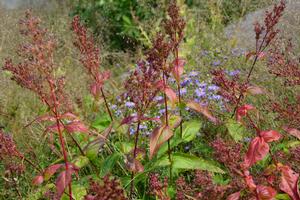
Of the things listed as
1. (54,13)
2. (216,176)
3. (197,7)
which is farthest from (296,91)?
(54,13)

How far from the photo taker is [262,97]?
148 inches

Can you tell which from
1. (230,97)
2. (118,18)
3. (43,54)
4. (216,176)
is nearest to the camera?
(43,54)

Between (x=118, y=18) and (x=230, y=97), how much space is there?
4.86 meters

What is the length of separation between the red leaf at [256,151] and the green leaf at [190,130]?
62 centimetres

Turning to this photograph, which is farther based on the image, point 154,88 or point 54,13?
point 54,13

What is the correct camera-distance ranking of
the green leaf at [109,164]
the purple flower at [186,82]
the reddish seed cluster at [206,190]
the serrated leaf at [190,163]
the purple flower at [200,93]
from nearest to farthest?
the reddish seed cluster at [206,190] → the serrated leaf at [190,163] → the green leaf at [109,164] → the purple flower at [200,93] → the purple flower at [186,82]

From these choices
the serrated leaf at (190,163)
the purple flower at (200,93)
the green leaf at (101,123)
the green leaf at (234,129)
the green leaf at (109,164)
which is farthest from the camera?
the purple flower at (200,93)

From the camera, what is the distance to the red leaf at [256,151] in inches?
84.0

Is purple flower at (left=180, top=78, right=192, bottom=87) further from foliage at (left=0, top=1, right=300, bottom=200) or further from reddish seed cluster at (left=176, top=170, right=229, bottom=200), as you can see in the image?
reddish seed cluster at (left=176, top=170, right=229, bottom=200)

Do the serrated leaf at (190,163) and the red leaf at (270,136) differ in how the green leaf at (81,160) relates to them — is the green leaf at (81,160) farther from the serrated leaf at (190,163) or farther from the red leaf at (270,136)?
the red leaf at (270,136)

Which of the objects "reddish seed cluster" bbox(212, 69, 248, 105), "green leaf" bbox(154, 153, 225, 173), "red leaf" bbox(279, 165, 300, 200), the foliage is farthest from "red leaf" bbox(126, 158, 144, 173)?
"red leaf" bbox(279, 165, 300, 200)

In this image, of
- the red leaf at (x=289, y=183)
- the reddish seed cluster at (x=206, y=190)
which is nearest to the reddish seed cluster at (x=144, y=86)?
the reddish seed cluster at (x=206, y=190)

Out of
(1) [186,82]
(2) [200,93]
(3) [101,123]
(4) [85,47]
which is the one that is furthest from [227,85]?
(1) [186,82]

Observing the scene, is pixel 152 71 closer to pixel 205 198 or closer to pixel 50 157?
pixel 205 198
